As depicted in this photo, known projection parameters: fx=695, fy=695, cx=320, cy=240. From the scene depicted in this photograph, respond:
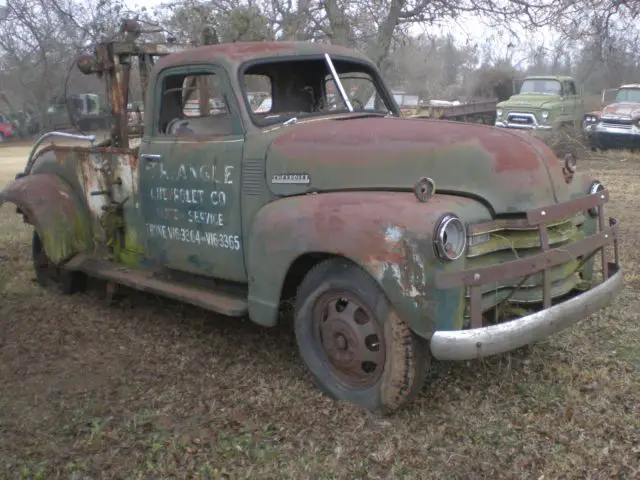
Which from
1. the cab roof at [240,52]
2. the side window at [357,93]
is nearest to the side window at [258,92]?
the cab roof at [240,52]

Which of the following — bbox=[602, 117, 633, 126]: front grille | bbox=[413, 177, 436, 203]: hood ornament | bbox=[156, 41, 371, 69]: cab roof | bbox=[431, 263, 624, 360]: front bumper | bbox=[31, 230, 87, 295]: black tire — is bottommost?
bbox=[31, 230, 87, 295]: black tire

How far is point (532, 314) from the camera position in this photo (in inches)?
131

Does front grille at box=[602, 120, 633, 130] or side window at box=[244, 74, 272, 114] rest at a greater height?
side window at box=[244, 74, 272, 114]

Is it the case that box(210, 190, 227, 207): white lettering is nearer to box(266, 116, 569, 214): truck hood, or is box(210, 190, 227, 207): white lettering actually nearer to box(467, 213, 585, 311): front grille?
box(266, 116, 569, 214): truck hood

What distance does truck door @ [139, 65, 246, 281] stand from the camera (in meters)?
4.22

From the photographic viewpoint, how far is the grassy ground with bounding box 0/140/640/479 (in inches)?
122

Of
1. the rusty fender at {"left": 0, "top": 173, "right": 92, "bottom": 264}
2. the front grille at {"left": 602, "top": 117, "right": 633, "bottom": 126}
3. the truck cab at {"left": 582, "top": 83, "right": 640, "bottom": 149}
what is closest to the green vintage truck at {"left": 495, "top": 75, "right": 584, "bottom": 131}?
the truck cab at {"left": 582, "top": 83, "right": 640, "bottom": 149}

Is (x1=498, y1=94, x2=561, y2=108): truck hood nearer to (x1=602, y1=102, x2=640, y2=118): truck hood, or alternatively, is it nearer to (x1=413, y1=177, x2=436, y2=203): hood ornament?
(x1=602, y1=102, x2=640, y2=118): truck hood

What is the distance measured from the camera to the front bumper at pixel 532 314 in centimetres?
311

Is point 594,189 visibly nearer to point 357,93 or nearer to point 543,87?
point 357,93

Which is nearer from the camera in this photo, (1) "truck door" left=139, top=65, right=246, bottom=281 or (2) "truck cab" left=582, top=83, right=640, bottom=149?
(1) "truck door" left=139, top=65, right=246, bottom=281

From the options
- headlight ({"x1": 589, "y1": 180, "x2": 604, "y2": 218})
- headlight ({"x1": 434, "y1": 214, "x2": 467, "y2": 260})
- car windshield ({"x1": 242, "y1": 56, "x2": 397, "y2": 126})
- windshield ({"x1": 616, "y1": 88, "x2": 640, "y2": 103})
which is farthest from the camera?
windshield ({"x1": 616, "y1": 88, "x2": 640, "y2": 103})

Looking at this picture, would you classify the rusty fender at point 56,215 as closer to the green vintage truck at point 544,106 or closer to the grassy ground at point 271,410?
the grassy ground at point 271,410

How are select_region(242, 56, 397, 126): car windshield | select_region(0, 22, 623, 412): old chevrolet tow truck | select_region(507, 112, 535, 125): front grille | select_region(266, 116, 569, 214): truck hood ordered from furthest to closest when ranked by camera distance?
select_region(507, 112, 535, 125): front grille
select_region(242, 56, 397, 126): car windshield
select_region(266, 116, 569, 214): truck hood
select_region(0, 22, 623, 412): old chevrolet tow truck
